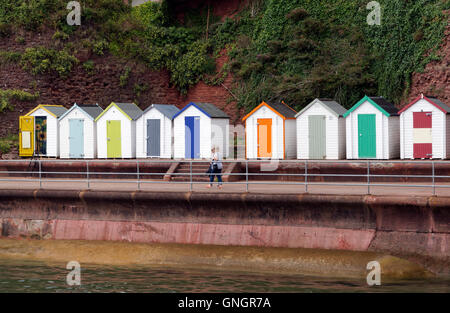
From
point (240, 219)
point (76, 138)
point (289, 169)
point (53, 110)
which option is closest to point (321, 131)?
point (289, 169)

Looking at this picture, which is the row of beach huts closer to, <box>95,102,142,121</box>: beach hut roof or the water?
<box>95,102,142,121</box>: beach hut roof

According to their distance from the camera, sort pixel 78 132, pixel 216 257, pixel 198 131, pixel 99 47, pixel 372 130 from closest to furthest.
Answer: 1. pixel 216 257
2. pixel 372 130
3. pixel 198 131
4. pixel 78 132
5. pixel 99 47

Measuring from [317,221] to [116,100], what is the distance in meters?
25.2

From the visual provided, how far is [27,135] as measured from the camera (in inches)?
1465

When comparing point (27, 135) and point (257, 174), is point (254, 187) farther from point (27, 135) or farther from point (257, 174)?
point (27, 135)

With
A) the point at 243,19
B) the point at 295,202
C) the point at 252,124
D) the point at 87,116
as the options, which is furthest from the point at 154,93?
the point at 295,202

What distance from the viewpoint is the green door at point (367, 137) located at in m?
31.1

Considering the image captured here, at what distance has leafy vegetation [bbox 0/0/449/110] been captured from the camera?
1494 inches

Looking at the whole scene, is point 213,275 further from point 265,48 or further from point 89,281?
point 265,48

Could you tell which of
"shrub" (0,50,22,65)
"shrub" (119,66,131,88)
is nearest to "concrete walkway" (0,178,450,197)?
"shrub" (0,50,22,65)

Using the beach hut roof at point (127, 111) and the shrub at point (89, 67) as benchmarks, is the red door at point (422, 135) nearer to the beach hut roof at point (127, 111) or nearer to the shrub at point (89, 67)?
the beach hut roof at point (127, 111)

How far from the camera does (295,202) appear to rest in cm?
2172

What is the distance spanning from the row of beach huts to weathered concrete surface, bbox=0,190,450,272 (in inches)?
381

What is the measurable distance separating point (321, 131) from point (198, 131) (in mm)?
5408
